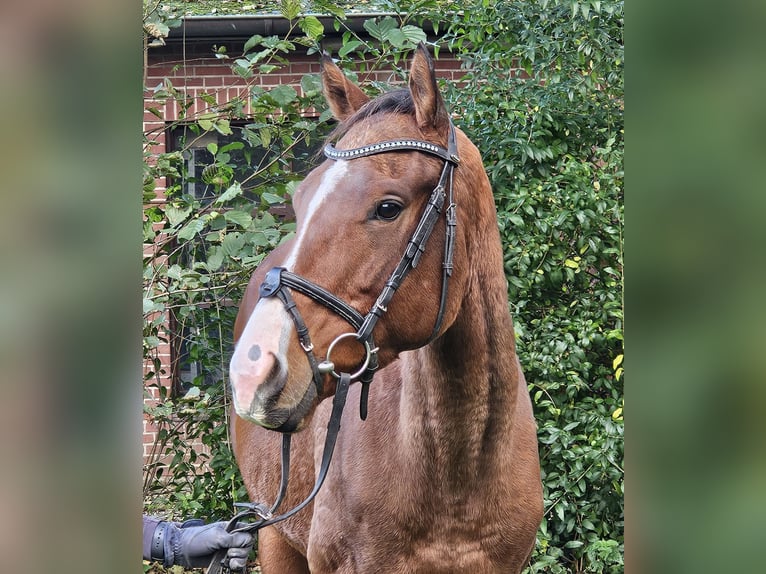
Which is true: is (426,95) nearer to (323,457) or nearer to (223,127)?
(323,457)

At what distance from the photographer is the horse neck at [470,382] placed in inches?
82.4

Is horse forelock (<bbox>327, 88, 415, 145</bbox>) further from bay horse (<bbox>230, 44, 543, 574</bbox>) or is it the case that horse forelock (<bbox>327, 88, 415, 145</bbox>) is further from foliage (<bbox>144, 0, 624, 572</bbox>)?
foliage (<bbox>144, 0, 624, 572</bbox>)

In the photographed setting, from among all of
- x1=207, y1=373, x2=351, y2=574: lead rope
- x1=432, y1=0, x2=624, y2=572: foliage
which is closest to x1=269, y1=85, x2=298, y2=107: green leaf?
x1=432, y1=0, x2=624, y2=572: foliage

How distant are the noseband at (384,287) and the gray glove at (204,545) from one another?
2.73ft

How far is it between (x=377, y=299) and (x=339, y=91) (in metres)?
0.79

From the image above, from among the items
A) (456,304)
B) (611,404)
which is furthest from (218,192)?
(456,304)

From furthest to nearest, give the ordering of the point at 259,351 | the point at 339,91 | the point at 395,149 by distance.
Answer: the point at 339,91 < the point at 395,149 < the point at 259,351

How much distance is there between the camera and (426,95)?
201 cm
